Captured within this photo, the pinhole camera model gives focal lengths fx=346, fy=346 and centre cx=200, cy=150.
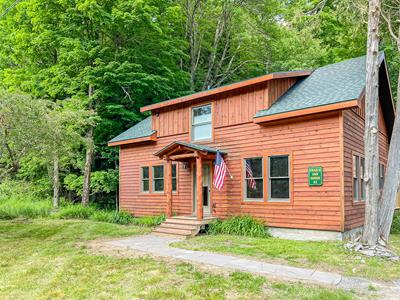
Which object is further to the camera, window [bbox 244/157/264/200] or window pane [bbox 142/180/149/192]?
window pane [bbox 142/180/149/192]

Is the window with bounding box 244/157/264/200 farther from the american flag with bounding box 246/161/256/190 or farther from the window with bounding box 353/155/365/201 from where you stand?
the window with bounding box 353/155/365/201

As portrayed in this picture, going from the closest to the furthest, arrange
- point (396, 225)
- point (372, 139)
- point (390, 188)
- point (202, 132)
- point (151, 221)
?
1. point (372, 139)
2. point (390, 188)
3. point (396, 225)
4. point (202, 132)
5. point (151, 221)

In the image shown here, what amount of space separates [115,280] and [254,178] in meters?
5.85

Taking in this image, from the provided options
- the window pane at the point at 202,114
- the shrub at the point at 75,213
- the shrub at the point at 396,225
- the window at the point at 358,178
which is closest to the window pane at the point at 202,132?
the window pane at the point at 202,114

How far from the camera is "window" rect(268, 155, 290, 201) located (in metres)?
9.91

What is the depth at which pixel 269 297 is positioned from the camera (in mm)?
4805

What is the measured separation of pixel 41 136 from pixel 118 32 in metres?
10.7

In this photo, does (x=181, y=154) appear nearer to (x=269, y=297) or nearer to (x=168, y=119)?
(x=168, y=119)

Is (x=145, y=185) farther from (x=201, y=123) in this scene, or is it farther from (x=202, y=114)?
(x=202, y=114)

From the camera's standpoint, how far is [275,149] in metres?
10.2

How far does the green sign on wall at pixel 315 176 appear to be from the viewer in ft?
30.0

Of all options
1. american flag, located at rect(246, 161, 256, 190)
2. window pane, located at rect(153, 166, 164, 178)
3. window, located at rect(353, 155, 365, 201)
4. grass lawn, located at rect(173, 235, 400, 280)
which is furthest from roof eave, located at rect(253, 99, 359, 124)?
window pane, located at rect(153, 166, 164, 178)

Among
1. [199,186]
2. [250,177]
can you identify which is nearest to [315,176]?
[250,177]

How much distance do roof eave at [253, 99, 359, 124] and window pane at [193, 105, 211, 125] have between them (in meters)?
2.32
